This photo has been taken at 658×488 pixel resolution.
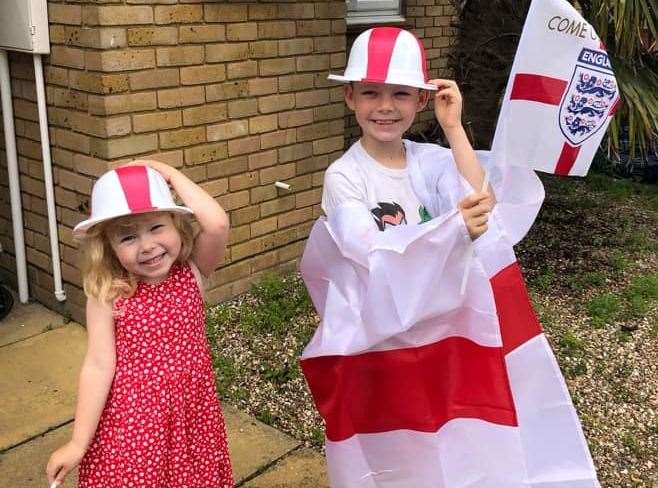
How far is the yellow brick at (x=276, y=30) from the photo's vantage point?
434 centimetres

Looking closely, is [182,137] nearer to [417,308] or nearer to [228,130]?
[228,130]

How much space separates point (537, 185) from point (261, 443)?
161cm

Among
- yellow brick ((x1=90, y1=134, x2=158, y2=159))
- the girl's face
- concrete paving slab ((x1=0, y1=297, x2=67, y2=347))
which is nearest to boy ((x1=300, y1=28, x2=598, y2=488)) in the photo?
the girl's face

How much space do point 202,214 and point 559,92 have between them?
1.02m

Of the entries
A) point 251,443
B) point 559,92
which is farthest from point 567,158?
point 251,443

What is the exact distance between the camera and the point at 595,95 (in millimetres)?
2146

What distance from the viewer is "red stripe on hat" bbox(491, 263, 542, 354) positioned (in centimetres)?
232

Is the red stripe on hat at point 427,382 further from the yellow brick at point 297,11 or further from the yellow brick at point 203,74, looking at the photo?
the yellow brick at point 297,11

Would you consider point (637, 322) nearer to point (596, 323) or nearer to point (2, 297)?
point (596, 323)

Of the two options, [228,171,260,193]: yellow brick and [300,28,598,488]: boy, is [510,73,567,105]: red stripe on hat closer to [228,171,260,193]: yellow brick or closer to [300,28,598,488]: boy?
[300,28,598,488]: boy

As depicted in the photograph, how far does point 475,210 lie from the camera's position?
2.01 meters

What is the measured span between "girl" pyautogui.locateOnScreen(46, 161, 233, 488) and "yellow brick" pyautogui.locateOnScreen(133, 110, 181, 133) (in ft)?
5.85

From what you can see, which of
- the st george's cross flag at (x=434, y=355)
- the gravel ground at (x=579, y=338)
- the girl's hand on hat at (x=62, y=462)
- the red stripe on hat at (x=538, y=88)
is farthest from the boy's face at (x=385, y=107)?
the gravel ground at (x=579, y=338)

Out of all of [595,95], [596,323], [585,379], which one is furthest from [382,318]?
[596,323]
